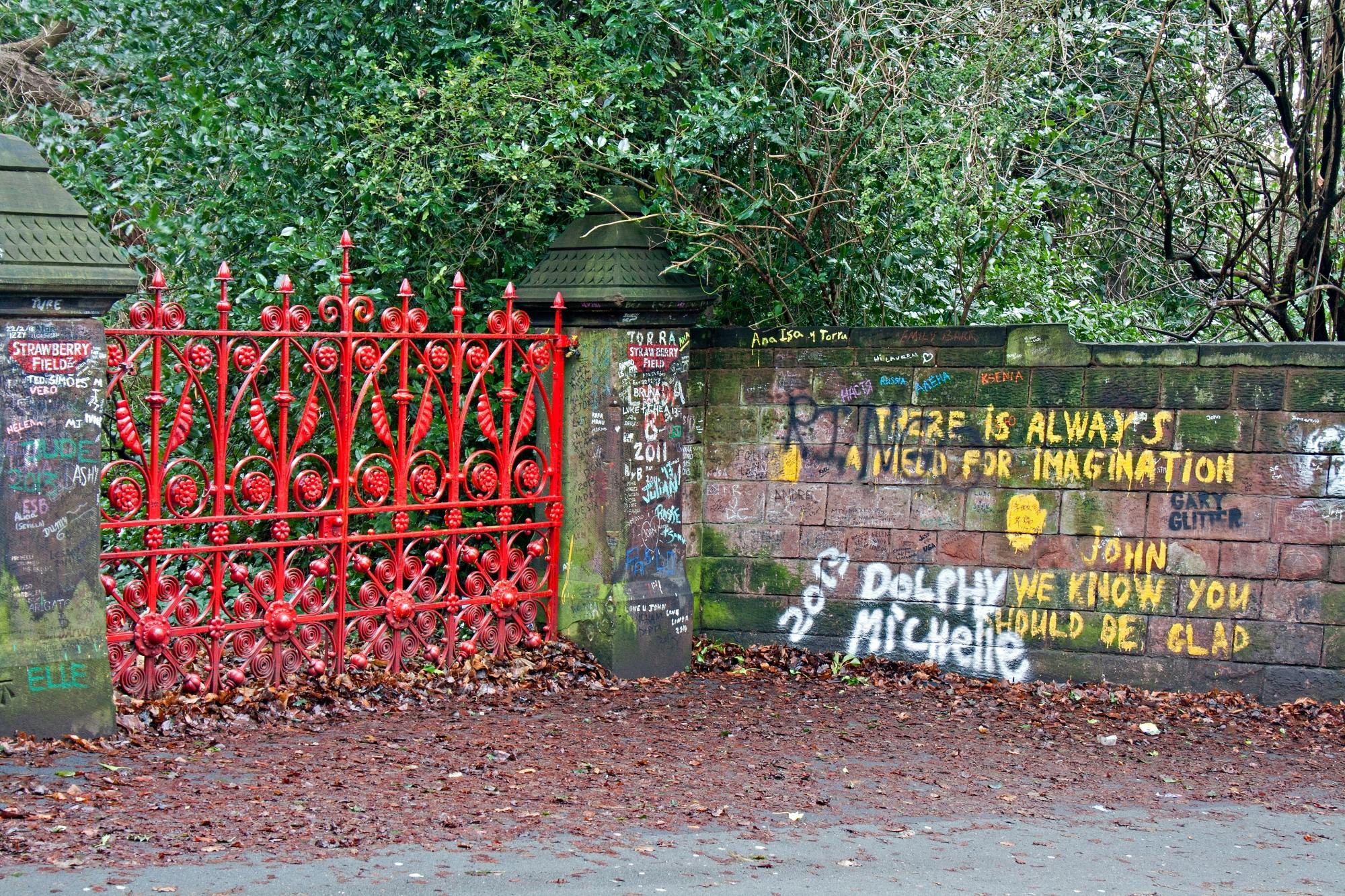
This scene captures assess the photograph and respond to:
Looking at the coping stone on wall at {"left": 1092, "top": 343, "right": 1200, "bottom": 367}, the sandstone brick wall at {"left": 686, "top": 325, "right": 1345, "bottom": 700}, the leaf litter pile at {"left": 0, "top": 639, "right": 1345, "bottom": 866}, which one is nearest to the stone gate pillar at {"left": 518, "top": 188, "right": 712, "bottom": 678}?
the leaf litter pile at {"left": 0, "top": 639, "right": 1345, "bottom": 866}

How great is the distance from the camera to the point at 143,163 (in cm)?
916

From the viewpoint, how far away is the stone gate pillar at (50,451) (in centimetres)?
532

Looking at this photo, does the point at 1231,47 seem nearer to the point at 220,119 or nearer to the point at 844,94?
the point at 844,94

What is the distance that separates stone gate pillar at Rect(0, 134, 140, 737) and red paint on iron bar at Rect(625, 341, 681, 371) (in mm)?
2541

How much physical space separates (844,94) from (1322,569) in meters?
3.31

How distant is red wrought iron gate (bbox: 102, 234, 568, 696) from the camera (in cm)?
578

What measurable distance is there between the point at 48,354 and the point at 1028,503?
465cm

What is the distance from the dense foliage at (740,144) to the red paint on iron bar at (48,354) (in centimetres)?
213

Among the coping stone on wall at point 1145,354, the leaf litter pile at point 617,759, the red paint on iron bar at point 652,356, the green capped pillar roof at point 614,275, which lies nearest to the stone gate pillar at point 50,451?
the leaf litter pile at point 617,759

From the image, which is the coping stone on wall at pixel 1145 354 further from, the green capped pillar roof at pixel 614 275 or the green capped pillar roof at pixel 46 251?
the green capped pillar roof at pixel 46 251

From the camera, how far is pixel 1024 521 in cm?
709

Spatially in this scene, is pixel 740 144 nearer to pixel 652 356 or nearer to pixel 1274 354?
pixel 652 356

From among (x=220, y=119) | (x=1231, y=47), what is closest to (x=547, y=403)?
(x=220, y=119)

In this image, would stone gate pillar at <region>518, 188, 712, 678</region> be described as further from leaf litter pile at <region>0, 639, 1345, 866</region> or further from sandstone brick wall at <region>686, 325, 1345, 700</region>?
sandstone brick wall at <region>686, 325, 1345, 700</region>
